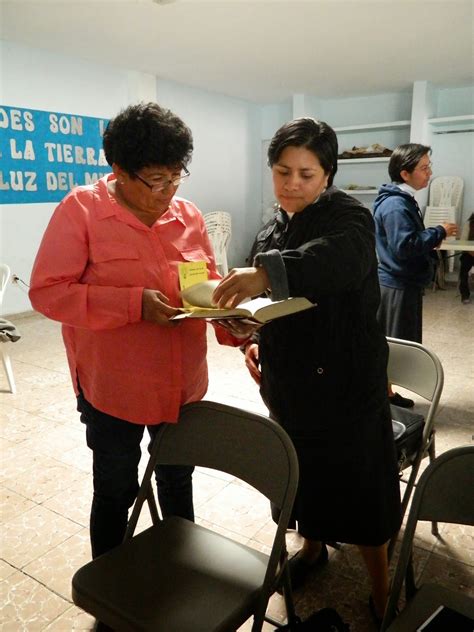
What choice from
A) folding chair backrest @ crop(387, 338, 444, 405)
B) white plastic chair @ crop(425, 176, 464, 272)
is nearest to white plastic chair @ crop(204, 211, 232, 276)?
white plastic chair @ crop(425, 176, 464, 272)

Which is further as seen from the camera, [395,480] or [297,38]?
[297,38]

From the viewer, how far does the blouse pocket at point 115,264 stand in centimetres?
122

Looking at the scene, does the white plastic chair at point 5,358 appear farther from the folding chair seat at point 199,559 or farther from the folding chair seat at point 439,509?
the folding chair seat at point 439,509

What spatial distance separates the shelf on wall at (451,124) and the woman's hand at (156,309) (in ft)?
21.2

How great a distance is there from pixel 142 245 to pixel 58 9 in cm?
353

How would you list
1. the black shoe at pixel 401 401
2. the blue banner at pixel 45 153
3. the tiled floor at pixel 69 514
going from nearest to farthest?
the tiled floor at pixel 69 514 → the black shoe at pixel 401 401 → the blue banner at pixel 45 153

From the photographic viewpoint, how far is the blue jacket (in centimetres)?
261

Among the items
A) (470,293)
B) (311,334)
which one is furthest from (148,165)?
(470,293)

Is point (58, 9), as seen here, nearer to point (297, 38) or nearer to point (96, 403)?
point (297, 38)

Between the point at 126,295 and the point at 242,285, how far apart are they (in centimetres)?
33

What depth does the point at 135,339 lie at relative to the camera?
50.6 inches

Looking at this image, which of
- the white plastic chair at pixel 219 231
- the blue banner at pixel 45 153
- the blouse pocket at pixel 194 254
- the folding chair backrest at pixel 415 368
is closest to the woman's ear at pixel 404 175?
the folding chair backrest at pixel 415 368

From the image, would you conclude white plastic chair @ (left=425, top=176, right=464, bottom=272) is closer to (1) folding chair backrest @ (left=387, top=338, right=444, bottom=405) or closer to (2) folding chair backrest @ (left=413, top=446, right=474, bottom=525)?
(1) folding chair backrest @ (left=387, top=338, right=444, bottom=405)

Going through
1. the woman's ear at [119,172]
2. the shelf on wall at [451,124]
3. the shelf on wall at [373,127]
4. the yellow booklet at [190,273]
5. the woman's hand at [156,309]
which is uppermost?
the shelf on wall at [373,127]
